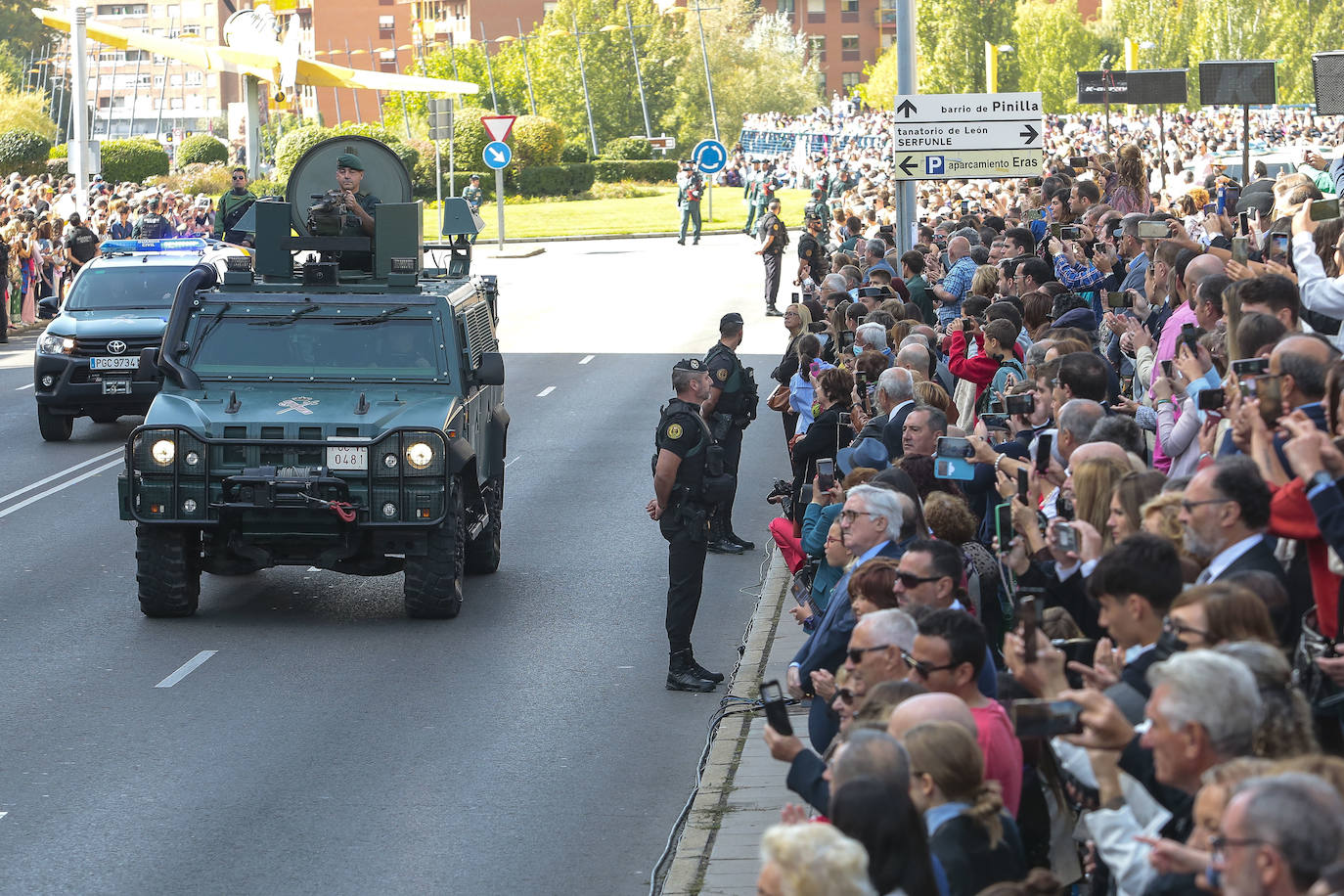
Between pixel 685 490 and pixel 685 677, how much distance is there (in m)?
1.13

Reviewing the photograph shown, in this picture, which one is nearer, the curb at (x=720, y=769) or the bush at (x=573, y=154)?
the curb at (x=720, y=769)

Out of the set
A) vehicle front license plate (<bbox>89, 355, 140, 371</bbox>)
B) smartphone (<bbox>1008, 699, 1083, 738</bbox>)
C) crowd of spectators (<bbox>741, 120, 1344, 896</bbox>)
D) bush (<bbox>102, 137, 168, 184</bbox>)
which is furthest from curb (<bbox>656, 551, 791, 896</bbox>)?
bush (<bbox>102, 137, 168, 184</bbox>)

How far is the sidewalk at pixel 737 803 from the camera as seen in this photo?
773cm

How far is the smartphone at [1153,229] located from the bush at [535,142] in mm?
62674

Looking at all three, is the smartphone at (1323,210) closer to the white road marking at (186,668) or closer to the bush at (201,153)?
the white road marking at (186,668)

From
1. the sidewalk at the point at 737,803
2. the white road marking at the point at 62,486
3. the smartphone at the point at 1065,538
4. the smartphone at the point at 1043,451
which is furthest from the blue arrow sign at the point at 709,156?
the smartphone at the point at 1065,538

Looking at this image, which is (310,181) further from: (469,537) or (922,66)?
(922,66)

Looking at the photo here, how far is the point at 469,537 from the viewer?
45.2ft

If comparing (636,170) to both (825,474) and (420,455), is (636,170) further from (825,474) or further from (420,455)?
(825,474)

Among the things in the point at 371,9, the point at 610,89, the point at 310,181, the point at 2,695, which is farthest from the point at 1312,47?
the point at 371,9

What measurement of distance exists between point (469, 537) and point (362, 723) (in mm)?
3389

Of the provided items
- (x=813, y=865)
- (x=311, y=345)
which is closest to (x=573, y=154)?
(x=311, y=345)

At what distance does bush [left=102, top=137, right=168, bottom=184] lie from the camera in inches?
2820

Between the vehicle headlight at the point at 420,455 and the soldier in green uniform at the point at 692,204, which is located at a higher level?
the soldier in green uniform at the point at 692,204
